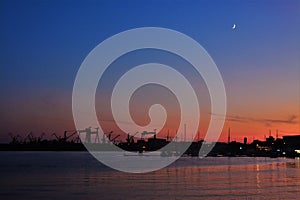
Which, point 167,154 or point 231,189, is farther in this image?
point 167,154

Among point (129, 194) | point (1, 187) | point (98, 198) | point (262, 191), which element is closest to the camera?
point (98, 198)

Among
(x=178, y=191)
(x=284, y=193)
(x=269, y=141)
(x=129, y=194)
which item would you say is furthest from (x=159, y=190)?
(x=269, y=141)

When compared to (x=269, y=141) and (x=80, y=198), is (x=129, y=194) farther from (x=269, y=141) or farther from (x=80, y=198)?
(x=269, y=141)

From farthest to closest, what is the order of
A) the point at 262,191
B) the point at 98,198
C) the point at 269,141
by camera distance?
the point at 269,141, the point at 262,191, the point at 98,198

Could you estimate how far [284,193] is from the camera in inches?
1405

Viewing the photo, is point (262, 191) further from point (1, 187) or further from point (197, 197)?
point (1, 187)

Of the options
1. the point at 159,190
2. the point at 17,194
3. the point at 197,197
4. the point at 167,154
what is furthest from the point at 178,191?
the point at 167,154

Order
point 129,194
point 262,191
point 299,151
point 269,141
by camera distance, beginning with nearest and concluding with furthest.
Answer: point 129,194
point 262,191
point 299,151
point 269,141

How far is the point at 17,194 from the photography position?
3481 centimetres

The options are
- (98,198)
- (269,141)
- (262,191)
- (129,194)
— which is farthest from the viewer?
(269,141)

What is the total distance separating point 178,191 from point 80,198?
8866 millimetres

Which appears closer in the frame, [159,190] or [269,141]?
[159,190]

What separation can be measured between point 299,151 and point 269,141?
30.1m

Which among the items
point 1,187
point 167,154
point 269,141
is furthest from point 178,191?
point 269,141
